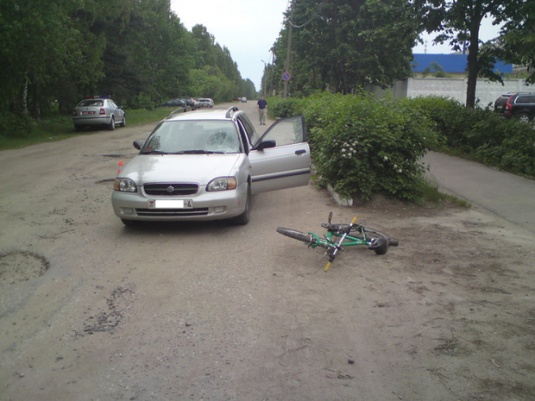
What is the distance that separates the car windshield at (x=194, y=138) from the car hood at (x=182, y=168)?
26 cm

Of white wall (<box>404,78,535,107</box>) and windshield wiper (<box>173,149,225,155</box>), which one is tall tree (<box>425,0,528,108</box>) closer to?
windshield wiper (<box>173,149,225,155</box>)

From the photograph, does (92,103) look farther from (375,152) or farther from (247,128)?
(375,152)

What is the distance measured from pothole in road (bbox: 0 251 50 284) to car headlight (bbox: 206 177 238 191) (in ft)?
7.17

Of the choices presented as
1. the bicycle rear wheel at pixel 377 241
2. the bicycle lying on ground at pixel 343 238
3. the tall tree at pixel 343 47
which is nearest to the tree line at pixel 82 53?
the tall tree at pixel 343 47

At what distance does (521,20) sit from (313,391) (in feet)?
46.0

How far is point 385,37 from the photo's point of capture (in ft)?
57.2

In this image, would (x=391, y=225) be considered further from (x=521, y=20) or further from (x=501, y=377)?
(x=521, y=20)

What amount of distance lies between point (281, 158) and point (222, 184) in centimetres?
168

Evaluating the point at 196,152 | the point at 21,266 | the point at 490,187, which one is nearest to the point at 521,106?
the point at 490,187

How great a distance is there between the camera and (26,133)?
21594mm

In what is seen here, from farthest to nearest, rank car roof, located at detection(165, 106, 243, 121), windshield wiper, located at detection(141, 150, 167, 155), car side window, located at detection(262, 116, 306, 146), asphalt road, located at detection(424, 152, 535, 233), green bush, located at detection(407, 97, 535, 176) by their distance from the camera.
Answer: green bush, located at detection(407, 97, 535, 176) < car side window, located at detection(262, 116, 306, 146) < car roof, located at detection(165, 106, 243, 121) < asphalt road, located at detection(424, 152, 535, 233) < windshield wiper, located at detection(141, 150, 167, 155)

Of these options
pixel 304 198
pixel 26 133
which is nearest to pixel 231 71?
pixel 26 133

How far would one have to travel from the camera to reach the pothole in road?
17.8 feet

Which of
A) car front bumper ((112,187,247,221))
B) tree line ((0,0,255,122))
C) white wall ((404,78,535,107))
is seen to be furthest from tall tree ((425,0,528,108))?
white wall ((404,78,535,107))
